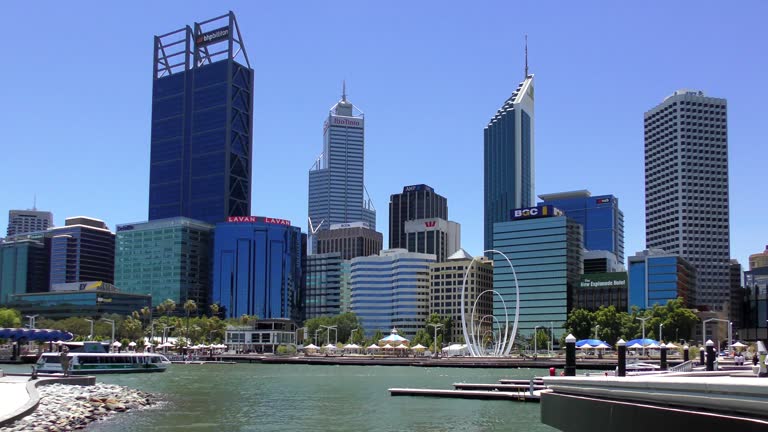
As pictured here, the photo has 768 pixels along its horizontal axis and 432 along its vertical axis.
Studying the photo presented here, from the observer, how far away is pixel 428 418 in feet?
175

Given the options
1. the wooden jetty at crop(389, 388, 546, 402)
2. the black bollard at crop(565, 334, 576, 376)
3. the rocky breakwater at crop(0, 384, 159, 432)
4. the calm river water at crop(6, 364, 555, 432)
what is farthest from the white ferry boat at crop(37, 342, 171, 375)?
the black bollard at crop(565, 334, 576, 376)

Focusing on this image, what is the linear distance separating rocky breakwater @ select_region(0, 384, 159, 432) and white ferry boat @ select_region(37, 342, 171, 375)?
3392 centimetres

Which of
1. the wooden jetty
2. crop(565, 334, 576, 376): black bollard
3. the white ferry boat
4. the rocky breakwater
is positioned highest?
crop(565, 334, 576, 376): black bollard

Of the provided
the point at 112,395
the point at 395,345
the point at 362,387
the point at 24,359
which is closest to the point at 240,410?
the point at 112,395

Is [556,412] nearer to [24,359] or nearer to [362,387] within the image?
[362,387]

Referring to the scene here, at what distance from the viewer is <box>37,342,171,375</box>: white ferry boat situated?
9856cm

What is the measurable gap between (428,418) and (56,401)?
22.4 metres

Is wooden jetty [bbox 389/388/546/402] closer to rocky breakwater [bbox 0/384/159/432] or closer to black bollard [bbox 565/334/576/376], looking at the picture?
rocky breakwater [bbox 0/384/159/432]

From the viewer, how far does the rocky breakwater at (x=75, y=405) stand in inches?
1606

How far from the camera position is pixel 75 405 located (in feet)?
167

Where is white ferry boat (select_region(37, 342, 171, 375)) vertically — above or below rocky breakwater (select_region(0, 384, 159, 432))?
below

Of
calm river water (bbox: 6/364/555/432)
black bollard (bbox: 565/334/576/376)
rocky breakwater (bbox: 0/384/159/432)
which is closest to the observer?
black bollard (bbox: 565/334/576/376)

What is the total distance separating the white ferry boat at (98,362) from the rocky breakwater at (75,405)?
111ft

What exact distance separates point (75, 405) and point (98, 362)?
63.4m
